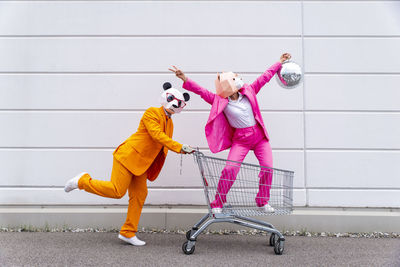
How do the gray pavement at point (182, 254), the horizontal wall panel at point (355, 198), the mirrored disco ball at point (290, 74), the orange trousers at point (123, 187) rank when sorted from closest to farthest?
the gray pavement at point (182, 254)
the orange trousers at point (123, 187)
the mirrored disco ball at point (290, 74)
the horizontal wall panel at point (355, 198)

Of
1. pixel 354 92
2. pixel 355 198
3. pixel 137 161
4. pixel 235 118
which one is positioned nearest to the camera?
→ pixel 137 161

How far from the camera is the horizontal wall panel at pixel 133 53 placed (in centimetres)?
478

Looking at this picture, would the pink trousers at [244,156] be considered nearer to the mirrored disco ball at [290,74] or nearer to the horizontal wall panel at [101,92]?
the mirrored disco ball at [290,74]

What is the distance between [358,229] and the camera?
177 inches

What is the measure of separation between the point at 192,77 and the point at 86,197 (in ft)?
6.92

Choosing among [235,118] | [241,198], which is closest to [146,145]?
[235,118]

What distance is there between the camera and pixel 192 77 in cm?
475

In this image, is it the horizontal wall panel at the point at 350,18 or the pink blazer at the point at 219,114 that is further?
the horizontal wall panel at the point at 350,18

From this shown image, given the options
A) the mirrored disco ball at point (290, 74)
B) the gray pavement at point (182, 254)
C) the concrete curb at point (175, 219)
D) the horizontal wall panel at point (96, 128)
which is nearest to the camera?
the gray pavement at point (182, 254)

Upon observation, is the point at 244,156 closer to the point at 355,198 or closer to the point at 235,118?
the point at 235,118

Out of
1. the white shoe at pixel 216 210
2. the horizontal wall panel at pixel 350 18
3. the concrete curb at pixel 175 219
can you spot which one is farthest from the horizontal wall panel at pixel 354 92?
the white shoe at pixel 216 210

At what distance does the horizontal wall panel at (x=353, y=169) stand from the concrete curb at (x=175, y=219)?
1.22 feet

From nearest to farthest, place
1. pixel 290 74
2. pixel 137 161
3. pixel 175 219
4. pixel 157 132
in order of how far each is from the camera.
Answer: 1. pixel 157 132
2. pixel 137 161
3. pixel 290 74
4. pixel 175 219

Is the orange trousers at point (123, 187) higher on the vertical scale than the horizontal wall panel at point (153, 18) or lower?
lower
